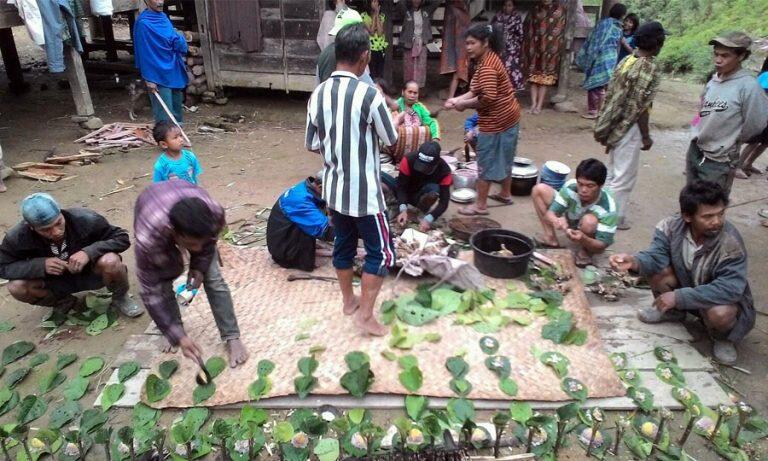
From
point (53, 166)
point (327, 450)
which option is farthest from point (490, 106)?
point (53, 166)

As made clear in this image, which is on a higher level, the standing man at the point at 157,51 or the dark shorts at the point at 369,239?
the standing man at the point at 157,51

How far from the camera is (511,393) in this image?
9.04 feet

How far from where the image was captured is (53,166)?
6.36 metres

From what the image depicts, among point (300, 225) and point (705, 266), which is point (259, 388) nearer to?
point (300, 225)

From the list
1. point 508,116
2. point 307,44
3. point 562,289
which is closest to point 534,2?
point 307,44

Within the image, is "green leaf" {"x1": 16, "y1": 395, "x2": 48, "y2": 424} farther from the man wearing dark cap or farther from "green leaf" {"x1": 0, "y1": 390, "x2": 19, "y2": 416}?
the man wearing dark cap

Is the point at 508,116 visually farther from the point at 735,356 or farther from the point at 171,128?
the point at 171,128

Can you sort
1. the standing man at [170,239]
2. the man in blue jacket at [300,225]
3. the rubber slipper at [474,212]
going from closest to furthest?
the standing man at [170,239], the man in blue jacket at [300,225], the rubber slipper at [474,212]

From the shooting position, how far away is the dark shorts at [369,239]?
2.94 meters

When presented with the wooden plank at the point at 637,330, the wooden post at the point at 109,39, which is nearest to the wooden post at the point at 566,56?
the wooden plank at the point at 637,330

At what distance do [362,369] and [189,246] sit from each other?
111 centimetres

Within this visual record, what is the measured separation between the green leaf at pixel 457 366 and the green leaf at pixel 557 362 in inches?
17.8

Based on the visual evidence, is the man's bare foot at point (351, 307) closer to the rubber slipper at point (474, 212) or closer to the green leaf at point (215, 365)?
the green leaf at point (215, 365)

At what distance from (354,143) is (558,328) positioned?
1.68m
